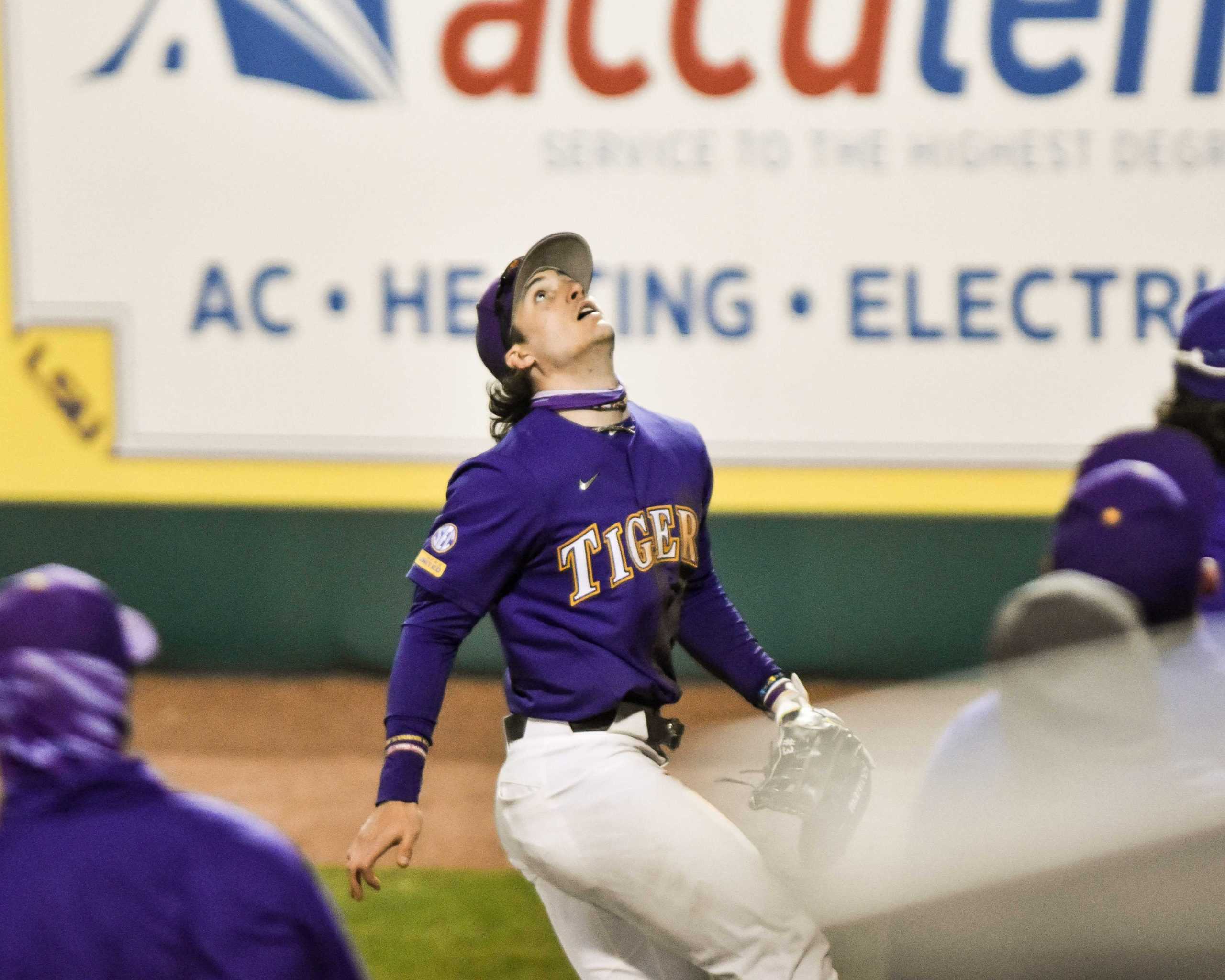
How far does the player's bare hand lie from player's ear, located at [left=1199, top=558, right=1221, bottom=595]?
1.23 meters

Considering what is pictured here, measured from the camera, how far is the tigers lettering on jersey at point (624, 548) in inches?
102

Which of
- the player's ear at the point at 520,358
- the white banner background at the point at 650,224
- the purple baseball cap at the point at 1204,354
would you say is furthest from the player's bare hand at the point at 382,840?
the white banner background at the point at 650,224

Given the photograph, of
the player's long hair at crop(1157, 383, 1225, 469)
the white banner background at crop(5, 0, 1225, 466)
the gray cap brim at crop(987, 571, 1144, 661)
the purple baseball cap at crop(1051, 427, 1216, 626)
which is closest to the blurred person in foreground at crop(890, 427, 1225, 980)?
the gray cap brim at crop(987, 571, 1144, 661)

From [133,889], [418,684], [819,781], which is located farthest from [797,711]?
[133,889]

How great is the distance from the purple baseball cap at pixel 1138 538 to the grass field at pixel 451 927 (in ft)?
7.60

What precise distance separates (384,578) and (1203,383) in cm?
456

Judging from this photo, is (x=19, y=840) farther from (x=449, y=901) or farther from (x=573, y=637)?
(x=449, y=901)

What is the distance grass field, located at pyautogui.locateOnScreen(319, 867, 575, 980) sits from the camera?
13.1 ft

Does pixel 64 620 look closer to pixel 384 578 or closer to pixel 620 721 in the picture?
pixel 620 721

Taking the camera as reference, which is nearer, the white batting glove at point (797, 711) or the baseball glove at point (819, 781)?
the baseball glove at point (819, 781)

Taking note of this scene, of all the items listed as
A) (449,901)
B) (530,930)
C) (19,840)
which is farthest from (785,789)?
(449,901)

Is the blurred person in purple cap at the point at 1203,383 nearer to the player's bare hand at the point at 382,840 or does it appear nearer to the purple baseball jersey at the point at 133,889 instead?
the player's bare hand at the point at 382,840

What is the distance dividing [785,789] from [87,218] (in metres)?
5.18

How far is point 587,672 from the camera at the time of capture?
8.36ft
